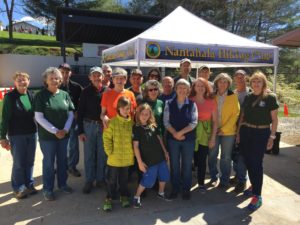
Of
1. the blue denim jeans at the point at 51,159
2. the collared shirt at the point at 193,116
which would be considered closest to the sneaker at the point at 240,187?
the collared shirt at the point at 193,116

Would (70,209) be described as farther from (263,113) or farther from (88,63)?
(88,63)

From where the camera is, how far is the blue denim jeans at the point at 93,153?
429 cm

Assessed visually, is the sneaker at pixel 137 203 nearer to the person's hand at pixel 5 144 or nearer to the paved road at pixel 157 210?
the paved road at pixel 157 210

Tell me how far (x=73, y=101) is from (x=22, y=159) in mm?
1241

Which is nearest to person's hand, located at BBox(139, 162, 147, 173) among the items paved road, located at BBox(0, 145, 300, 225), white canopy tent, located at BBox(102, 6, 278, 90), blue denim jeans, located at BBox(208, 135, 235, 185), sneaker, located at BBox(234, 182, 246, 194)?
paved road, located at BBox(0, 145, 300, 225)

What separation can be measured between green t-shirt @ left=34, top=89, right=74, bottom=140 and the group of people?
0.01 metres

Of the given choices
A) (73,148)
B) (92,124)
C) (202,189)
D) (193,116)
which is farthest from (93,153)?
(202,189)

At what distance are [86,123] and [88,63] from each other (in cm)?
1971

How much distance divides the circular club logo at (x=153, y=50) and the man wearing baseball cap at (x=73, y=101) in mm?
1497

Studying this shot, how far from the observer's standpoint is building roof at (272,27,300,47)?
6.96 metres

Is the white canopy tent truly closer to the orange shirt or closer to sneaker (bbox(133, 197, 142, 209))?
the orange shirt

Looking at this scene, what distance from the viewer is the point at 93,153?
4387mm

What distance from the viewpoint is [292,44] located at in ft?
26.2

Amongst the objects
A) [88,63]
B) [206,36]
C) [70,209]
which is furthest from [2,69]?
[70,209]
